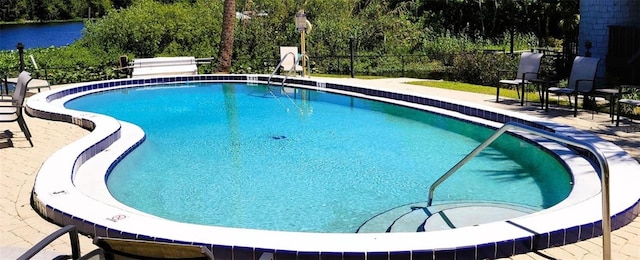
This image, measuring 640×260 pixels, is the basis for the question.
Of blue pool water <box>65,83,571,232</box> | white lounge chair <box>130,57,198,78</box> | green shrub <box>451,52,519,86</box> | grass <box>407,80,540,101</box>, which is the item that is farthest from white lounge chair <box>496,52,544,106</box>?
white lounge chair <box>130,57,198,78</box>

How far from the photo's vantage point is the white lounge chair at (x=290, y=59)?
1530cm

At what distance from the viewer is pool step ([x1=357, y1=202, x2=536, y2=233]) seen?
5410 mm

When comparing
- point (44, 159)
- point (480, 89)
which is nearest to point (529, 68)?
point (480, 89)

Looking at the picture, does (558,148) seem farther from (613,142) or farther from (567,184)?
(567,184)

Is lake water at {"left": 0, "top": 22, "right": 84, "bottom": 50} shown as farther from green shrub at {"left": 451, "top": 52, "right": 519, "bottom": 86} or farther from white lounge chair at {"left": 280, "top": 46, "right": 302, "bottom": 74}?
green shrub at {"left": 451, "top": 52, "right": 519, "bottom": 86}

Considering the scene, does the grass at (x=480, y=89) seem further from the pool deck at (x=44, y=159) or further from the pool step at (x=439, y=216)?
the pool step at (x=439, y=216)

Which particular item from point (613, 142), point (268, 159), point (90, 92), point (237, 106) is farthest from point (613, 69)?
point (90, 92)

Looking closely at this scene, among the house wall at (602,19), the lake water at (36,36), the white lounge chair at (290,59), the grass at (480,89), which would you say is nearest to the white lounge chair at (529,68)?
the grass at (480,89)

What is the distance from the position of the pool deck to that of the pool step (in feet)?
3.20

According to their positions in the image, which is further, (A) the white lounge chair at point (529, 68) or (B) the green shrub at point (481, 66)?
(B) the green shrub at point (481, 66)

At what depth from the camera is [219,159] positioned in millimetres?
8430

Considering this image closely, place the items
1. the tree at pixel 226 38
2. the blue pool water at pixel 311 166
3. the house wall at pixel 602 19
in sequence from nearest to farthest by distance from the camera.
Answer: the blue pool water at pixel 311 166
the house wall at pixel 602 19
the tree at pixel 226 38

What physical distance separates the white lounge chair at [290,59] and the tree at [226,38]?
9.10 feet

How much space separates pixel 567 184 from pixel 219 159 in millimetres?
4454
